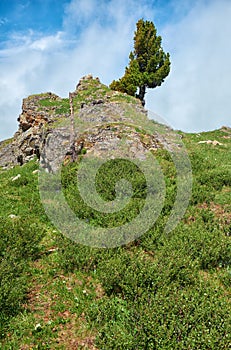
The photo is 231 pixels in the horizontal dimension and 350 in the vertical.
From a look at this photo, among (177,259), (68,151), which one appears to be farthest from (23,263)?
(68,151)

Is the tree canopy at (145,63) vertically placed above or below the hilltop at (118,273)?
above

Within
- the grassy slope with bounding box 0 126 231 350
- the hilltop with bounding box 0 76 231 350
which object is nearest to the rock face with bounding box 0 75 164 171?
the hilltop with bounding box 0 76 231 350

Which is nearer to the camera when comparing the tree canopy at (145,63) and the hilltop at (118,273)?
the hilltop at (118,273)

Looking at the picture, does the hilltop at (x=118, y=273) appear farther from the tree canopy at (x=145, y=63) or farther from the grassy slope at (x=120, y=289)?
the tree canopy at (x=145, y=63)

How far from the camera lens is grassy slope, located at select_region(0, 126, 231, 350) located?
537cm

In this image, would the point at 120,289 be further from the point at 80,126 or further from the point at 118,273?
the point at 80,126

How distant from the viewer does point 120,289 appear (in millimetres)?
6945

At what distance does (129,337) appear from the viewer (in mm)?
5297

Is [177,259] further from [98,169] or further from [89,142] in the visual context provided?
[89,142]

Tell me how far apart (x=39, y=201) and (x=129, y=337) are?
27.5ft

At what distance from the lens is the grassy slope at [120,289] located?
5367 mm

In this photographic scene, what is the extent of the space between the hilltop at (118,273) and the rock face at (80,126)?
315cm

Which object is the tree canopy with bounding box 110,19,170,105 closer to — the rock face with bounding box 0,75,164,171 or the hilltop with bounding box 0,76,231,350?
the rock face with bounding box 0,75,164,171

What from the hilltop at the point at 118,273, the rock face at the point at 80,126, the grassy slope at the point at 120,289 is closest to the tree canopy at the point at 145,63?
the rock face at the point at 80,126
